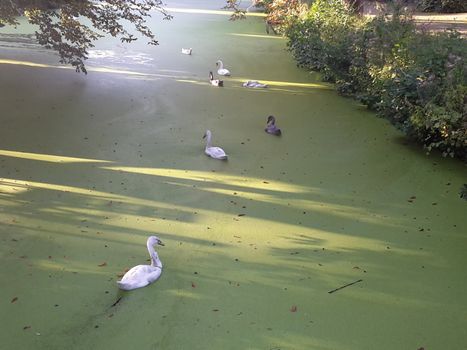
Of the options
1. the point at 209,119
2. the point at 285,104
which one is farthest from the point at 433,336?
the point at 285,104

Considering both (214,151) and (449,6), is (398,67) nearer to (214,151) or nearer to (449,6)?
(214,151)

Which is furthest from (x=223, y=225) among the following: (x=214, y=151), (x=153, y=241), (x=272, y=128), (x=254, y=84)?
(x=254, y=84)

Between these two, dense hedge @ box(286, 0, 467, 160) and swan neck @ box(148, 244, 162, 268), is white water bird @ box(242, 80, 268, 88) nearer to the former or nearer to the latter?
dense hedge @ box(286, 0, 467, 160)

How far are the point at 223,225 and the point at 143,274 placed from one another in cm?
77

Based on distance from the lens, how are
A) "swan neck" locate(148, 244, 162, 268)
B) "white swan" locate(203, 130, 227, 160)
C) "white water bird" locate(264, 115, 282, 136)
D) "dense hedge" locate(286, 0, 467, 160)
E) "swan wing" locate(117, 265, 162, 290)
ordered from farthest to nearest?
"white water bird" locate(264, 115, 282, 136), "white swan" locate(203, 130, 227, 160), "dense hedge" locate(286, 0, 467, 160), "swan neck" locate(148, 244, 162, 268), "swan wing" locate(117, 265, 162, 290)

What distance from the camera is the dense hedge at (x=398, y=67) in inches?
155

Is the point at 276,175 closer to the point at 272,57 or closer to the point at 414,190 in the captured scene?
the point at 414,190

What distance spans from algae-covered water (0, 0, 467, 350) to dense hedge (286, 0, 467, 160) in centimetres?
24

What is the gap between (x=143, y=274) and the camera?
263 centimetres

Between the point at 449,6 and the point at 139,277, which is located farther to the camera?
the point at 449,6

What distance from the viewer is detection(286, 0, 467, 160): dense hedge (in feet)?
12.9

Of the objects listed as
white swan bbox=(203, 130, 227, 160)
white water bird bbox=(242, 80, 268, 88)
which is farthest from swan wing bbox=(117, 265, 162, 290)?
white water bird bbox=(242, 80, 268, 88)

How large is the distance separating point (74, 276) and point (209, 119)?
2.80 m

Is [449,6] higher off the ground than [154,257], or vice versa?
[449,6]
